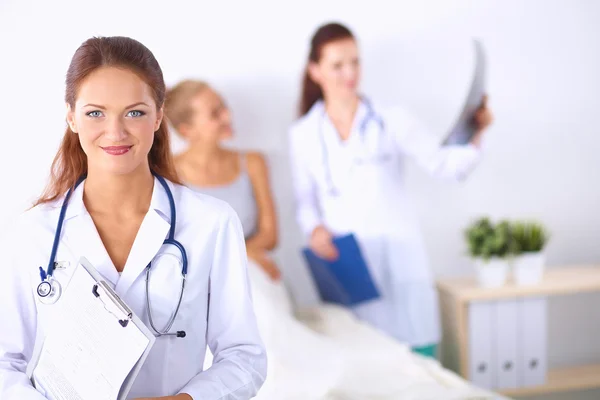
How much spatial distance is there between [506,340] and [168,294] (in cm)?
215

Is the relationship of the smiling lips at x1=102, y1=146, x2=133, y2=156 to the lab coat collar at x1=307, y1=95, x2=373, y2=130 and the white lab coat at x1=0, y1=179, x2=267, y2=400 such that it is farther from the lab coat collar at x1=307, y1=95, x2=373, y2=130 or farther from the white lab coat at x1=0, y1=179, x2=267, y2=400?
the lab coat collar at x1=307, y1=95, x2=373, y2=130

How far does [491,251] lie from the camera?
294 cm

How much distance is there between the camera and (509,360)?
2914 mm

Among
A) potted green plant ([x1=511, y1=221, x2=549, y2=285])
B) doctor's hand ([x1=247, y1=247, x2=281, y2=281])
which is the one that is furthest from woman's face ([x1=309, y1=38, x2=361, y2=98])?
potted green plant ([x1=511, y1=221, x2=549, y2=285])

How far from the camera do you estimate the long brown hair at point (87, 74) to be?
0.98m

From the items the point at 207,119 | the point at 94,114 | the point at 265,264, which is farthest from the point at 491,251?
the point at 94,114

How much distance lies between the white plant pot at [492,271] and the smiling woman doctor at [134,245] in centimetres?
200

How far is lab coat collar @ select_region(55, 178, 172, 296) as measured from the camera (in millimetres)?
1022

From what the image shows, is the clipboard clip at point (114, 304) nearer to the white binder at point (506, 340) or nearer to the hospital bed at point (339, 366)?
the hospital bed at point (339, 366)

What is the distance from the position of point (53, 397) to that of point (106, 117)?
1.21ft

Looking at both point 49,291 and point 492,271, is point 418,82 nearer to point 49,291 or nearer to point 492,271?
point 492,271

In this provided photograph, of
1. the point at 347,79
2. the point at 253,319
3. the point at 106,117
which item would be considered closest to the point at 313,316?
the point at 347,79

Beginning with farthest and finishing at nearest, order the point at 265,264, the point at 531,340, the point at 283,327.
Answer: the point at 531,340 → the point at 265,264 → the point at 283,327

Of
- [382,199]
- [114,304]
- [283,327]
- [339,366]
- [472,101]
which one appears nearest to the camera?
[114,304]
